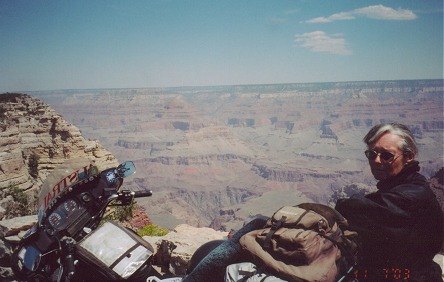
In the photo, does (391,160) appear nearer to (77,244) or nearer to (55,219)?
(77,244)

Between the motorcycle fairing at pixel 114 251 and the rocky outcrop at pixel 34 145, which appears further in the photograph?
the rocky outcrop at pixel 34 145

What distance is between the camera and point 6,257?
436cm

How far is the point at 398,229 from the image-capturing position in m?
1.78

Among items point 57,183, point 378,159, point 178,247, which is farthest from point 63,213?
point 178,247

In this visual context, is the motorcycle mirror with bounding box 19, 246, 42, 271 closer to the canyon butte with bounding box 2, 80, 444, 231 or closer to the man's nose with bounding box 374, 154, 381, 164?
the man's nose with bounding box 374, 154, 381, 164

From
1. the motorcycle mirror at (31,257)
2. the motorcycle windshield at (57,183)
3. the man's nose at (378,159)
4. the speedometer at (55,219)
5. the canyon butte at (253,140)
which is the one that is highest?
the man's nose at (378,159)

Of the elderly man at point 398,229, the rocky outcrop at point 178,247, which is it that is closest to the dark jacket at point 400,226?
the elderly man at point 398,229

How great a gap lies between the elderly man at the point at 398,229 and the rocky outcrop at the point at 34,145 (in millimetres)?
15122

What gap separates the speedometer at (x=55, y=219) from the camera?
1.86 m

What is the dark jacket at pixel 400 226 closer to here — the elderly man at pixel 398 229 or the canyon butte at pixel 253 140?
the elderly man at pixel 398 229

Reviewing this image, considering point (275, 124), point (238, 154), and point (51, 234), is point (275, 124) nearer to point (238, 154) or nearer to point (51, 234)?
point (238, 154)

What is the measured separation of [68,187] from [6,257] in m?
3.41

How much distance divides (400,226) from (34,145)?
66.2ft

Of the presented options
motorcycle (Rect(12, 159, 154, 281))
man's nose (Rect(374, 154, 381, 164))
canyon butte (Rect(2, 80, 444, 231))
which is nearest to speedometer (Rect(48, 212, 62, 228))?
motorcycle (Rect(12, 159, 154, 281))
